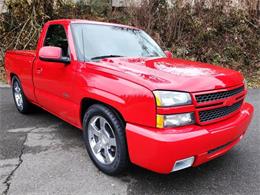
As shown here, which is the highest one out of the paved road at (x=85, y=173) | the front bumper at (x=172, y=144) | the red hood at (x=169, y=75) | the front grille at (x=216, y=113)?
the red hood at (x=169, y=75)

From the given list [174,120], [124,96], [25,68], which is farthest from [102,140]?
[25,68]

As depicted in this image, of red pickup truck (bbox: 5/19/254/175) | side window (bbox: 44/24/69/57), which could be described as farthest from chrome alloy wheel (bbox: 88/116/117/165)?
side window (bbox: 44/24/69/57)

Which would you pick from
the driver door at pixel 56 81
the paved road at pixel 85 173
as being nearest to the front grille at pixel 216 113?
the paved road at pixel 85 173

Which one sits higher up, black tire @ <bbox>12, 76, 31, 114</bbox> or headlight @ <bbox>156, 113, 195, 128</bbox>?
headlight @ <bbox>156, 113, 195, 128</bbox>

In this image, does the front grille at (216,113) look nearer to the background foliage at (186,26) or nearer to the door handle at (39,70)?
the door handle at (39,70)

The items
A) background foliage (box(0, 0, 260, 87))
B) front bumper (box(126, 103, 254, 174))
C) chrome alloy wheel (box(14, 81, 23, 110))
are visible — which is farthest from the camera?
background foliage (box(0, 0, 260, 87))

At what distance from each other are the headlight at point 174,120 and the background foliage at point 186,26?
310 inches

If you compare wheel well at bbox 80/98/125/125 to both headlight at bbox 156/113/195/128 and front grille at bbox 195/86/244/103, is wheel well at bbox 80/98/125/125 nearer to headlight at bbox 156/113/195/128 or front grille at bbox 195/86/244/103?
headlight at bbox 156/113/195/128

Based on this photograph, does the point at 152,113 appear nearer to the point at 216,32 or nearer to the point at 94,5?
the point at 216,32

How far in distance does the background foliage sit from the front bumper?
7.77 meters

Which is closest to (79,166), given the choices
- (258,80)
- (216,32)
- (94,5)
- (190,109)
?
(190,109)

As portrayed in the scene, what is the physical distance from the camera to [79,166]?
332 centimetres

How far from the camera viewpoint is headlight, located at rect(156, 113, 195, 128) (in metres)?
2.49

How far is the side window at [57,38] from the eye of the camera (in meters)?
3.86
